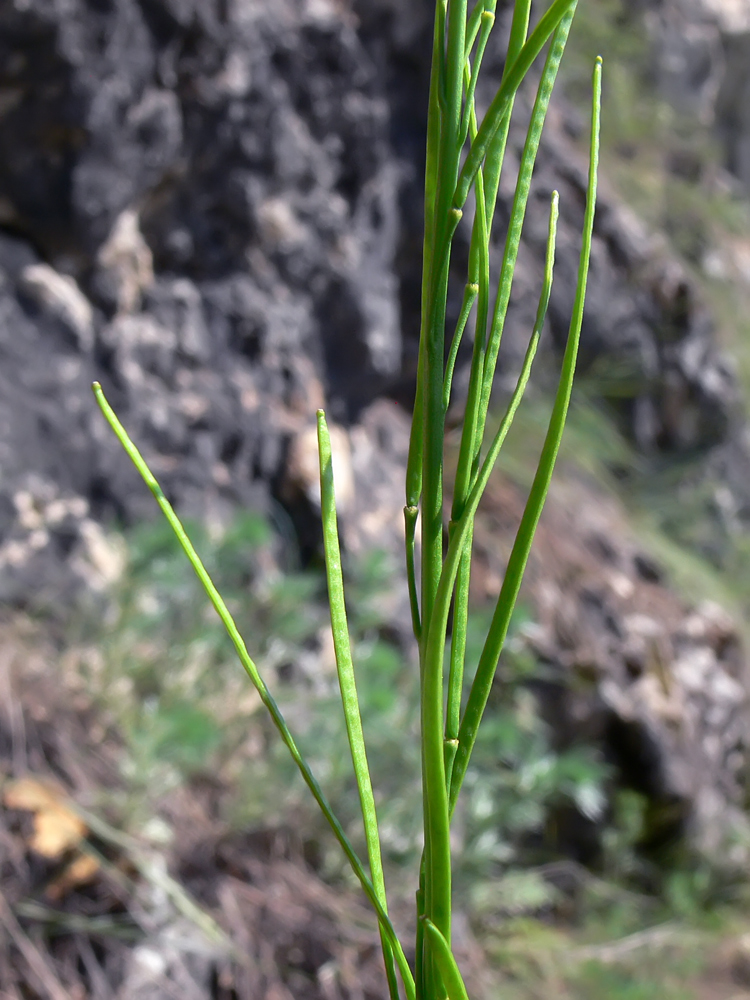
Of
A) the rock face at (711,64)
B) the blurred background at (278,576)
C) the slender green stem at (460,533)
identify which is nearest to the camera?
the slender green stem at (460,533)

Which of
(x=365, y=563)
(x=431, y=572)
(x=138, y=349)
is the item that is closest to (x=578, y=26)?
(x=138, y=349)

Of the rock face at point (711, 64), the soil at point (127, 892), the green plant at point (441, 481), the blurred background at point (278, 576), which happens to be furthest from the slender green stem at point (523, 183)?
the rock face at point (711, 64)

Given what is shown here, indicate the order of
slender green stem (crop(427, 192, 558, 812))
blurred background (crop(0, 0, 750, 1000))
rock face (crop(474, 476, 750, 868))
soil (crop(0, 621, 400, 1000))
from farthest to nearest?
rock face (crop(474, 476, 750, 868)) < blurred background (crop(0, 0, 750, 1000)) < soil (crop(0, 621, 400, 1000)) < slender green stem (crop(427, 192, 558, 812))

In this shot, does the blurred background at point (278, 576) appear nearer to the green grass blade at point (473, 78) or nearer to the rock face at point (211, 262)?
the rock face at point (211, 262)

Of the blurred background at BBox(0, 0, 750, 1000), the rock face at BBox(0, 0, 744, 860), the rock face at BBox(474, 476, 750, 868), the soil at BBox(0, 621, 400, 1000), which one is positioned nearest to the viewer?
the soil at BBox(0, 621, 400, 1000)

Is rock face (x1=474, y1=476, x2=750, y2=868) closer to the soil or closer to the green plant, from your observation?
the soil

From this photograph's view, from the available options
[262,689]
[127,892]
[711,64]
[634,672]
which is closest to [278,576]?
[127,892]

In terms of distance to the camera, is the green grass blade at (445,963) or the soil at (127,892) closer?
the green grass blade at (445,963)

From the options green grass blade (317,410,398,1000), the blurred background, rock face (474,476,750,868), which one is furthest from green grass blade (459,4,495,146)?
rock face (474,476,750,868)
